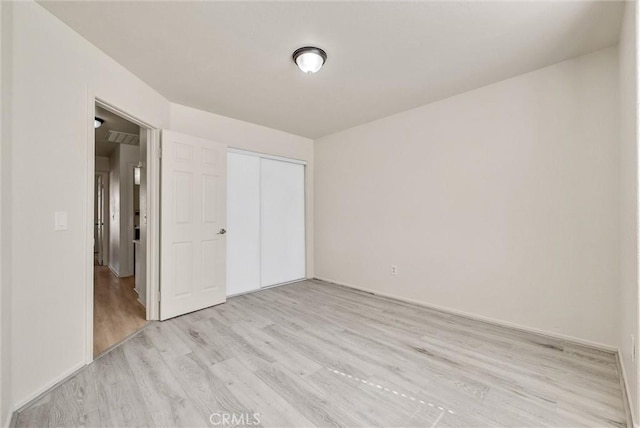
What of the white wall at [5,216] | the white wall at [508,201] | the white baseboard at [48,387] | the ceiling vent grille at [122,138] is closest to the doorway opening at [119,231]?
the ceiling vent grille at [122,138]

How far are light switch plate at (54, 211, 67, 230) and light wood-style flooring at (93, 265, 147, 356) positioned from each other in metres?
1.10

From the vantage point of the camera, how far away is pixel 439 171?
3.26 meters

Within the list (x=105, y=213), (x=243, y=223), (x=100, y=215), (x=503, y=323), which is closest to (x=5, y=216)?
(x=243, y=223)

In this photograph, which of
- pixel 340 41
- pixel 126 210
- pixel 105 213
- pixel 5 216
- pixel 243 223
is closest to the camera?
pixel 5 216

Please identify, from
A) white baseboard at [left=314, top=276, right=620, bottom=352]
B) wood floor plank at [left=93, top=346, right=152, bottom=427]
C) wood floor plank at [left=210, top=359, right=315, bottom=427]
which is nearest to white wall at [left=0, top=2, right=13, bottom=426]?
wood floor plank at [left=93, top=346, right=152, bottom=427]

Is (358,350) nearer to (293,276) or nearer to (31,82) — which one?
(293,276)

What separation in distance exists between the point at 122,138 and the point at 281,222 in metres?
3.13

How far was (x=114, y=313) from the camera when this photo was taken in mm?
3117

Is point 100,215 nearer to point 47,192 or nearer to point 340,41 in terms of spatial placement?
point 47,192

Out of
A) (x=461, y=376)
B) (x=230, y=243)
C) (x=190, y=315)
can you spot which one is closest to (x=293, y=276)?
(x=230, y=243)

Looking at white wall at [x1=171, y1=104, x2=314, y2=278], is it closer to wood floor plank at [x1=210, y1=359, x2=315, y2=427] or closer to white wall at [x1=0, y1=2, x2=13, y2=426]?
white wall at [x1=0, y1=2, x2=13, y2=426]

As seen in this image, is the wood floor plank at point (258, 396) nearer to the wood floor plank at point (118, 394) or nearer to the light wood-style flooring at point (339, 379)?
the light wood-style flooring at point (339, 379)

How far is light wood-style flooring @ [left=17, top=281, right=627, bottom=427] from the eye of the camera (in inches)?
60.5

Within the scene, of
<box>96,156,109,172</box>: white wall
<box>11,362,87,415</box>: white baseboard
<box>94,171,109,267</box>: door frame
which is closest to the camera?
<box>11,362,87,415</box>: white baseboard
